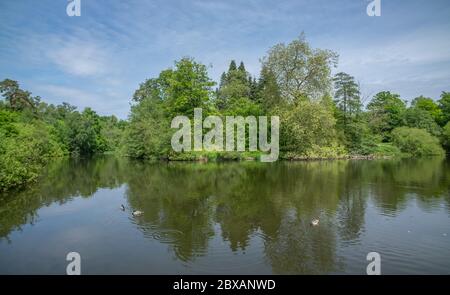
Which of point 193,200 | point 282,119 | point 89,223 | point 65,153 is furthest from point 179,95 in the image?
point 65,153

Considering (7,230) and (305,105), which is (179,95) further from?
(7,230)

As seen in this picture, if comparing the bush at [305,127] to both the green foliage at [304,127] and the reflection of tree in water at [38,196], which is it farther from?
the reflection of tree in water at [38,196]

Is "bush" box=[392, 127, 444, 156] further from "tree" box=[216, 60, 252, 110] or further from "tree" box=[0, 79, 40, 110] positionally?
"tree" box=[0, 79, 40, 110]

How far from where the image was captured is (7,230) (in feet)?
34.1

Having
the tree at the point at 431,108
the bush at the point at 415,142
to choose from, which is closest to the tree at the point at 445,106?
the tree at the point at 431,108

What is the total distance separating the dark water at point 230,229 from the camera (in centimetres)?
756

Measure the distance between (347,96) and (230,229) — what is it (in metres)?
40.6

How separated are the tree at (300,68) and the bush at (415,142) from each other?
1781 cm

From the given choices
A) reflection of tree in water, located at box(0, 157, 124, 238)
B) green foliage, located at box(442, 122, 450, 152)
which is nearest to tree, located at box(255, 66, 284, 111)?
reflection of tree in water, located at box(0, 157, 124, 238)

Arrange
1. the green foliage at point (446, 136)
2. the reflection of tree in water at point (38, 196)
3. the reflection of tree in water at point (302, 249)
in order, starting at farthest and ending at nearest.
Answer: the green foliage at point (446, 136) < the reflection of tree in water at point (38, 196) < the reflection of tree in water at point (302, 249)

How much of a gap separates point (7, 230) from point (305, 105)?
103 feet

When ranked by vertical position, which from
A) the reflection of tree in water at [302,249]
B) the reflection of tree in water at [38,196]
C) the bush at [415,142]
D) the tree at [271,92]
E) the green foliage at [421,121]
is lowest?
the reflection of tree in water at [302,249]

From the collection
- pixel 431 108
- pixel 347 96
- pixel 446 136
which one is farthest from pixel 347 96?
pixel 431 108

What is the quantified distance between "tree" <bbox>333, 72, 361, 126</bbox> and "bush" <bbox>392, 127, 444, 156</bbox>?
8.31 metres
